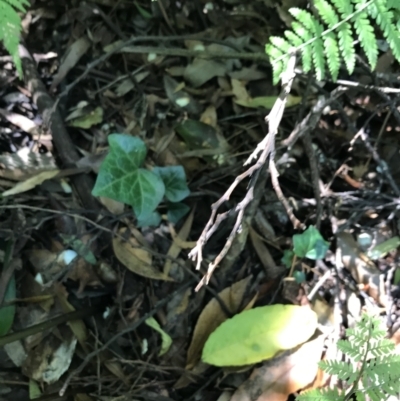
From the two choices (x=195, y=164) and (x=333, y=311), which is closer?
(x=333, y=311)

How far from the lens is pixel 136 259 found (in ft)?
4.32

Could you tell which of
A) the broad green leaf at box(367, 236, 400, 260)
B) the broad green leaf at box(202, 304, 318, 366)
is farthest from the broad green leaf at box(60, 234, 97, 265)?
the broad green leaf at box(367, 236, 400, 260)

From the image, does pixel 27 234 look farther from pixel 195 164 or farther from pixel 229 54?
pixel 229 54

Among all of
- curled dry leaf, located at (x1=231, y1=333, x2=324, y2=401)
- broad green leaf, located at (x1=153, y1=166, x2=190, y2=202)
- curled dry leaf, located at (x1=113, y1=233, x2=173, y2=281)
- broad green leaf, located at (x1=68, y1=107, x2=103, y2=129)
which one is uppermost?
broad green leaf, located at (x1=68, y1=107, x2=103, y2=129)

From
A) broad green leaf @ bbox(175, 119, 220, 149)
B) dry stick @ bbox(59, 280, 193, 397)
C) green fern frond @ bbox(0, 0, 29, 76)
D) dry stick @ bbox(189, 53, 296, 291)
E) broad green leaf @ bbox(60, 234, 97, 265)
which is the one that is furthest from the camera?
broad green leaf @ bbox(175, 119, 220, 149)

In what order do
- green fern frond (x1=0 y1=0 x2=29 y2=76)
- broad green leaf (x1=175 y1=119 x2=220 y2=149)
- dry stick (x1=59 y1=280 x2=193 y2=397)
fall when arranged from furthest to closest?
broad green leaf (x1=175 y1=119 x2=220 y2=149)
dry stick (x1=59 y1=280 x2=193 y2=397)
green fern frond (x1=0 y1=0 x2=29 y2=76)

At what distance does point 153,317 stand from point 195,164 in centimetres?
43

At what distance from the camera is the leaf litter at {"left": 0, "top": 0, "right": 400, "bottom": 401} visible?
4.13 ft

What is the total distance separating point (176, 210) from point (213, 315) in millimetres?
291

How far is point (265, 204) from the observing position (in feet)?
4.48

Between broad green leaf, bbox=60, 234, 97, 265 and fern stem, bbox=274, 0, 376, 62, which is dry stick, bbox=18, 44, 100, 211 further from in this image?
fern stem, bbox=274, 0, 376, 62

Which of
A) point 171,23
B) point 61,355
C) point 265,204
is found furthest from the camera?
point 171,23

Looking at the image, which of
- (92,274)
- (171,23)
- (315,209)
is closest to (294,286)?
(315,209)

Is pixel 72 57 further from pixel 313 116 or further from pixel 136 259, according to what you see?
pixel 313 116
